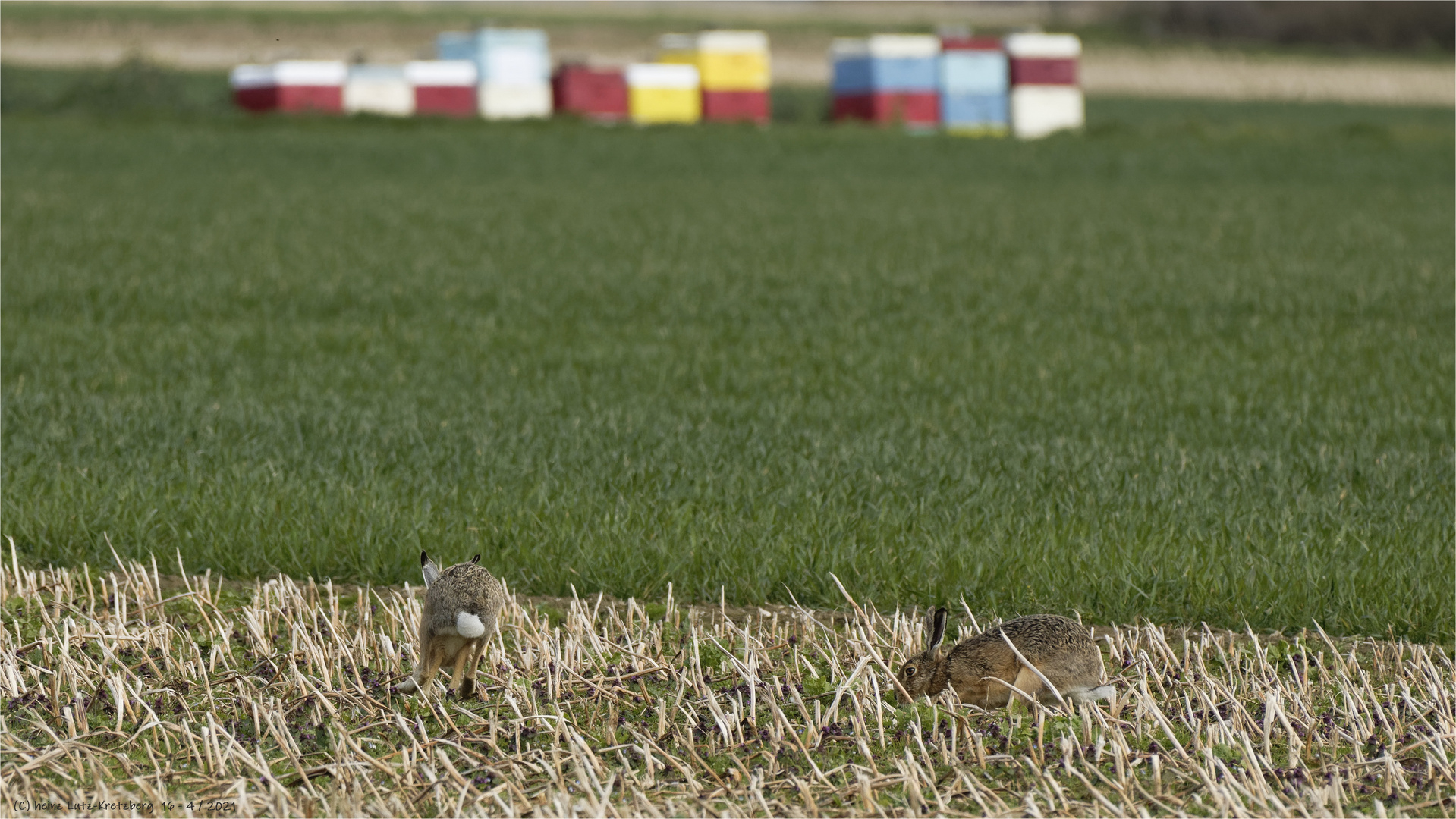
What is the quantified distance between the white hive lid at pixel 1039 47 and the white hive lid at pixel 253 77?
1909 cm

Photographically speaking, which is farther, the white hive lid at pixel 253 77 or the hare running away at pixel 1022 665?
the white hive lid at pixel 253 77

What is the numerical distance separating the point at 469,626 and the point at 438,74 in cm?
3715

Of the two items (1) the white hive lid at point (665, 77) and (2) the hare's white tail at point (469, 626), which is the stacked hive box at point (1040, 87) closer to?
(1) the white hive lid at point (665, 77)

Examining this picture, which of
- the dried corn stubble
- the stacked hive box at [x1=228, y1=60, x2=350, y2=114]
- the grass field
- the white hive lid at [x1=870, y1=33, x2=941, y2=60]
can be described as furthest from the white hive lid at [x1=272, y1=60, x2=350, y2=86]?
the dried corn stubble

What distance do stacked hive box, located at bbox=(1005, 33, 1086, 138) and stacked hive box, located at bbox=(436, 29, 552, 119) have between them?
41.2 ft

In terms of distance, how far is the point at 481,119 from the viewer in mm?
37344

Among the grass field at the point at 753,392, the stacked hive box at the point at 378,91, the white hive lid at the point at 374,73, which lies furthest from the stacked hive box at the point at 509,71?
the grass field at the point at 753,392

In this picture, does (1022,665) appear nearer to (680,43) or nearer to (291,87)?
(291,87)

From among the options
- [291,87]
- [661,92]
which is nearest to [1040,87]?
[661,92]

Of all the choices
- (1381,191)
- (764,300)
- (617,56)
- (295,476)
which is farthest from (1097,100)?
(295,476)

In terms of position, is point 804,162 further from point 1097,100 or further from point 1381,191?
point 1097,100

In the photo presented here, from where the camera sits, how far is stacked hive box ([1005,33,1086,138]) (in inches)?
1667

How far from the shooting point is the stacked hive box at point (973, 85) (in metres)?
42.1

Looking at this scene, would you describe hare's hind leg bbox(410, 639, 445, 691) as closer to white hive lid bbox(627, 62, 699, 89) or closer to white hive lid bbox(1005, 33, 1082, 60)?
white hive lid bbox(627, 62, 699, 89)
